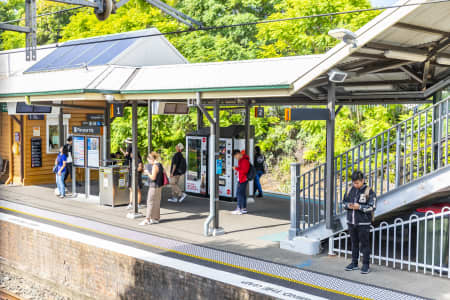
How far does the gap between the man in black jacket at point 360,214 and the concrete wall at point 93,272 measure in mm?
1988

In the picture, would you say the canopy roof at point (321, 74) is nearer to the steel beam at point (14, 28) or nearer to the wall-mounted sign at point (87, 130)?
the wall-mounted sign at point (87, 130)

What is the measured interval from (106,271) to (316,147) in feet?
43.0

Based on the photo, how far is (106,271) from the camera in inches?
400

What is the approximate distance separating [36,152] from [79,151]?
363 centimetres

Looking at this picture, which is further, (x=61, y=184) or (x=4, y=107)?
(x=4, y=107)

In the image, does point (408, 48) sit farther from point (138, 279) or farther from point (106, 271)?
point (106, 271)

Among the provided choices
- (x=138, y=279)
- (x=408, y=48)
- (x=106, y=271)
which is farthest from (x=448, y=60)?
(x=106, y=271)

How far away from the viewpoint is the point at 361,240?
8.66 m

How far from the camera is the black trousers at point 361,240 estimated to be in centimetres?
855

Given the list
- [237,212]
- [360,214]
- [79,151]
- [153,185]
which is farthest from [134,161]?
[360,214]

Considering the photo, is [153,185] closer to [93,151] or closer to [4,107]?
[93,151]

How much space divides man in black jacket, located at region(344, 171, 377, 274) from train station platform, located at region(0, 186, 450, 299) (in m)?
0.30

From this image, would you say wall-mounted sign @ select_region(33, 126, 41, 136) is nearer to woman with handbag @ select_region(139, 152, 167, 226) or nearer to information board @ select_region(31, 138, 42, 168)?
information board @ select_region(31, 138, 42, 168)

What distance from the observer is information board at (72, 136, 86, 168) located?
15.2 meters
